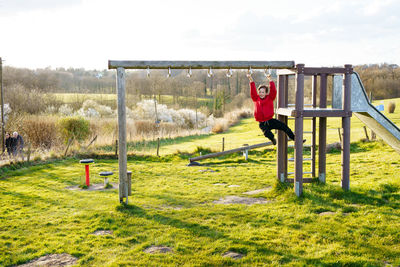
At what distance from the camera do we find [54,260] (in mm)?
5602

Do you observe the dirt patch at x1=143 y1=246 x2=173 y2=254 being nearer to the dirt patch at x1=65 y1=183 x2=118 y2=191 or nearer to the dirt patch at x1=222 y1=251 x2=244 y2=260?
the dirt patch at x1=222 y1=251 x2=244 y2=260

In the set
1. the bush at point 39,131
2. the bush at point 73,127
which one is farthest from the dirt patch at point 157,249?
the bush at point 73,127

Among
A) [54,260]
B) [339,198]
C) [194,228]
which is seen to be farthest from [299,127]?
[54,260]

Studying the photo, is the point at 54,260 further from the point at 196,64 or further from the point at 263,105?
the point at 263,105

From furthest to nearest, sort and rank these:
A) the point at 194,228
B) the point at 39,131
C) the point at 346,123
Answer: the point at 39,131, the point at 346,123, the point at 194,228

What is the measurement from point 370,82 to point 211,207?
54.7 metres

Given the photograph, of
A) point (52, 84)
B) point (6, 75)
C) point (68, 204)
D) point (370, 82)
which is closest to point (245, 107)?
point (370, 82)

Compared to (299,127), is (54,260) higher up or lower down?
lower down

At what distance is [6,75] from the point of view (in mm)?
57250

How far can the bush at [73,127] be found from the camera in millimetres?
24000

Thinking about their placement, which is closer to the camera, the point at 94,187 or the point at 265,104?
the point at 265,104

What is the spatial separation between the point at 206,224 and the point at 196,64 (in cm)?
372

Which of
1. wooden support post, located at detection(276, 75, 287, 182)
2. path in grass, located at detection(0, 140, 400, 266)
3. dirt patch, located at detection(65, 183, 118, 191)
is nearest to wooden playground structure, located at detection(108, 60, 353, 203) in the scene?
path in grass, located at detection(0, 140, 400, 266)

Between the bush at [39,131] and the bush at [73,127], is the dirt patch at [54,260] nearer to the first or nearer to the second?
the bush at [39,131]
